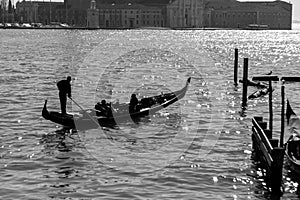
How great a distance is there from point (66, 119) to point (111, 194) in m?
7.19

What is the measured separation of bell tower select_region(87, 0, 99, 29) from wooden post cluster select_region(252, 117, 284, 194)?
17887 cm

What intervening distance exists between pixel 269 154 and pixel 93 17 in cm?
18523

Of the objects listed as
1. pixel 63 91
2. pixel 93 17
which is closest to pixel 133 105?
pixel 63 91

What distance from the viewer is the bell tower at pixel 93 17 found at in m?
194

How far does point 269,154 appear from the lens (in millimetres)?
14312

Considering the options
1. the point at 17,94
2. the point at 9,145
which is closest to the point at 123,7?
the point at 17,94

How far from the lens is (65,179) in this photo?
49.7 feet

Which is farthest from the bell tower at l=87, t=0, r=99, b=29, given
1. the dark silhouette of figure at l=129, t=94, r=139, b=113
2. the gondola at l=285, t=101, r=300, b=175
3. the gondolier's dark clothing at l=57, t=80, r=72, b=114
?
the gondola at l=285, t=101, r=300, b=175

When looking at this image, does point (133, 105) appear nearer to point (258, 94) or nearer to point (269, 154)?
point (269, 154)

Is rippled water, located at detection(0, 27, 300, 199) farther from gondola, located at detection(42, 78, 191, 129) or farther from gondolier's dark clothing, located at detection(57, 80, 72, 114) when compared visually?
gondolier's dark clothing, located at detection(57, 80, 72, 114)

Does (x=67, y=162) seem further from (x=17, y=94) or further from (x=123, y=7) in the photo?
(x=123, y=7)

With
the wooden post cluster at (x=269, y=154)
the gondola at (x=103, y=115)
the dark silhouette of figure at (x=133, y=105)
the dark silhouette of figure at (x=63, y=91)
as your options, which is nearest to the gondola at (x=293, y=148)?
the wooden post cluster at (x=269, y=154)

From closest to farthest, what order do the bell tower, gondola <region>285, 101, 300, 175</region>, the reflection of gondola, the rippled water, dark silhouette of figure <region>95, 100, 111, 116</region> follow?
the rippled water
gondola <region>285, 101, 300, 175</region>
the reflection of gondola
dark silhouette of figure <region>95, 100, 111, 116</region>
the bell tower

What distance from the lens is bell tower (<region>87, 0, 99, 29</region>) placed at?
193750 mm
